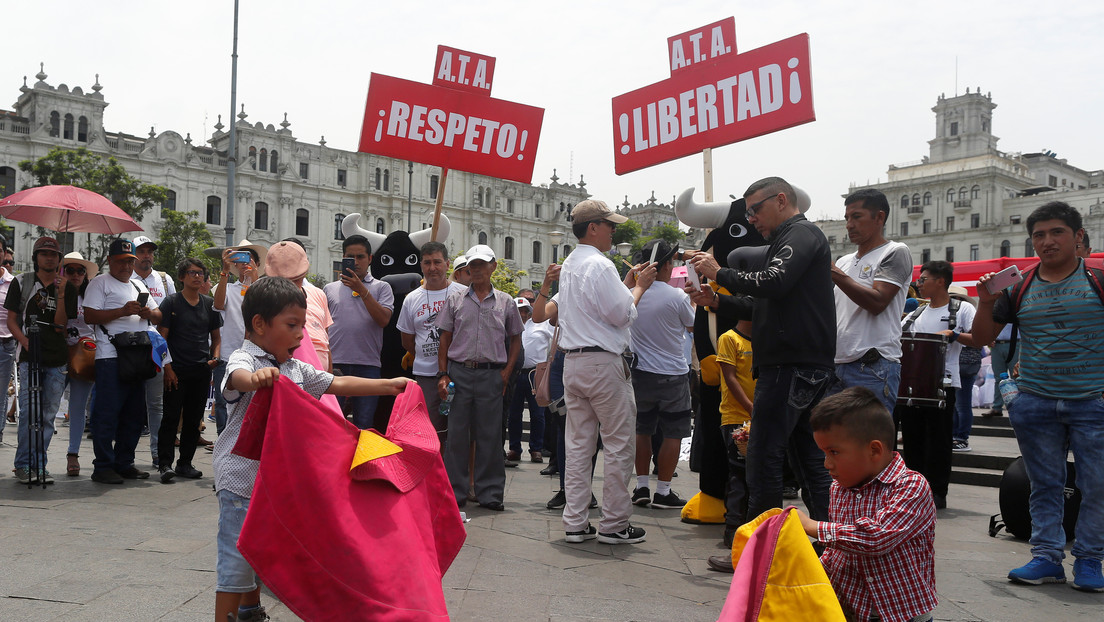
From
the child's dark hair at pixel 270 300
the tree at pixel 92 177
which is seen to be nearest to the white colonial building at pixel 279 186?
the tree at pixel 92 177

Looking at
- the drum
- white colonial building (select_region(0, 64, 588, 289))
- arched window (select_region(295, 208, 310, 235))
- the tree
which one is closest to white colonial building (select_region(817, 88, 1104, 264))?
white colonial building (select_region(0, 64, 588, 289))

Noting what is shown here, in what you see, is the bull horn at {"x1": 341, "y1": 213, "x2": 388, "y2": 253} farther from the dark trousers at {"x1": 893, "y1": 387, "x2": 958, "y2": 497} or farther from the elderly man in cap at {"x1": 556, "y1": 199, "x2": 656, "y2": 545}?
the dark trousers at {"x1": 893, "y1": 387, "x2": 958, "y2": 497}

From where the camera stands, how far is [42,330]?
21.8 feet

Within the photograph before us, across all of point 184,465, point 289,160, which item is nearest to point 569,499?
point 184,465

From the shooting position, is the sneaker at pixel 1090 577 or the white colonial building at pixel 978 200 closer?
the sneaker at pixel 1090 577

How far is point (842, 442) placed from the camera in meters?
2.77

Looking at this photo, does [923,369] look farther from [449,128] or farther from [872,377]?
[449,128]

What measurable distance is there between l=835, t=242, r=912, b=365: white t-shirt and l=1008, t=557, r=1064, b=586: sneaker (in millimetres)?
1269

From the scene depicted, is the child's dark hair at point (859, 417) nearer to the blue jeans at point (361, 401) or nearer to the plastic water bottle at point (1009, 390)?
the plastic water bottle at point (1009, 390)

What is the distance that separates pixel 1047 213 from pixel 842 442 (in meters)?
2.60

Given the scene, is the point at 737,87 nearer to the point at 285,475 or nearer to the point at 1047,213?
the point at 1047,213

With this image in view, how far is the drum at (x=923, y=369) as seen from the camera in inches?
253

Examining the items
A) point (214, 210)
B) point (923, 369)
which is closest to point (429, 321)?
point (923, 369)

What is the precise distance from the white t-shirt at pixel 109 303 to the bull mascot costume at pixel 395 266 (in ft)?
6.28
